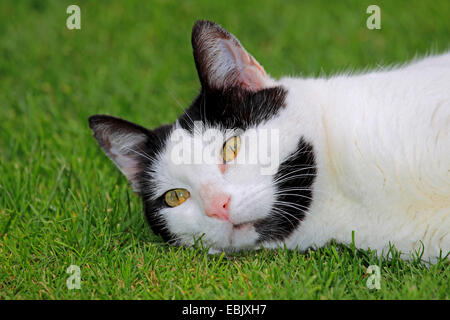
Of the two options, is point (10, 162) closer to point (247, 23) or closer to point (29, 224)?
point (29, 224)

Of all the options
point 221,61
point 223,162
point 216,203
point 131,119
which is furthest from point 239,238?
point 131,119

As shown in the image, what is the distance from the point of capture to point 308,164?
1997mm

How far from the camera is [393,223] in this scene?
1.91 metres

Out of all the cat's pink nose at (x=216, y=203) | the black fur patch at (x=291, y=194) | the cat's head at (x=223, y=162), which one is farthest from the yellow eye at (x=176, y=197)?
the black fur patch at (x=291, y=194)

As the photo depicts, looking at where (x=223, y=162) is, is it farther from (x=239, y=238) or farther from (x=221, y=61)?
(x=221, y=61)

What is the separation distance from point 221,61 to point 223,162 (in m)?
0.48

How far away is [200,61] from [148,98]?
5.42ft

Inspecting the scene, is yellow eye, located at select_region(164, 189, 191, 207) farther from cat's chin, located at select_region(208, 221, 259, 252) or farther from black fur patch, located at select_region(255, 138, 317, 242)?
black fur patch, located at select_region(255, 138, 317, 242)

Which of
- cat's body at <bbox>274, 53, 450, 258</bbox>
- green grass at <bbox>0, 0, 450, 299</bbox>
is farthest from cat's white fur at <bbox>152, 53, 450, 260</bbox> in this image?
green grass at <bbox>0, 0, 450, 299</bbox>

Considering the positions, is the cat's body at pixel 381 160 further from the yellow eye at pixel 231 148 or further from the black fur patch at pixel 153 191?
the black fur patch at pixel 153 191

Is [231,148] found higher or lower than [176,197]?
higher

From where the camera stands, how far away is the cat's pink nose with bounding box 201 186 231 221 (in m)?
1.84

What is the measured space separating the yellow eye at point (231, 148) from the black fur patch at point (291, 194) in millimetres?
191
